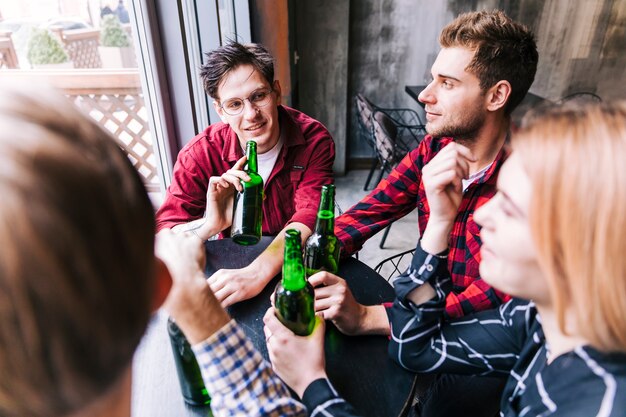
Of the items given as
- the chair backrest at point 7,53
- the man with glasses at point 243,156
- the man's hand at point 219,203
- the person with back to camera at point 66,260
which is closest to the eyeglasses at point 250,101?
the man with glasses at point 243,156

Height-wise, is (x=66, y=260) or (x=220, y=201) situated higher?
(x=66, y=260)

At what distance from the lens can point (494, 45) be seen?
123 cm

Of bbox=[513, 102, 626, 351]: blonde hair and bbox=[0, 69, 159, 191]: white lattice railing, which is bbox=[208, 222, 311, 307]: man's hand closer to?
bbox=[513, 102, 626, 351]: blonde hair

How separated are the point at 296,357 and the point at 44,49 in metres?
1.38

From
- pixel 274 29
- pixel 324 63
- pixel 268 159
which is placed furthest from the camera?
pixel 324 63

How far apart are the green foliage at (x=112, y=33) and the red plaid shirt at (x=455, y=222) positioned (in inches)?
45.9

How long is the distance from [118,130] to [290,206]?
44.6 inches

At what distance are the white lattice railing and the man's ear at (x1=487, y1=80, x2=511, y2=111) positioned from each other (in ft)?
4.07

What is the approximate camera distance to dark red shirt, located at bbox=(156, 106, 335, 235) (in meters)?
1.32

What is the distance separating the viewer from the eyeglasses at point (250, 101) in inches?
52.1

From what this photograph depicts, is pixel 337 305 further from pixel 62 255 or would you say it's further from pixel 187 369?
pixel 62 255

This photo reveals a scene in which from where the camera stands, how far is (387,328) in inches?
33.0

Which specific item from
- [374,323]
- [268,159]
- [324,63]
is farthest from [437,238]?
[324,63]

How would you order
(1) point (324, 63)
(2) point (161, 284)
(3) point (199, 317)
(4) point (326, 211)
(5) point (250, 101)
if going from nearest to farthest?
(2) point (161, 284) → (3) point (199, 317) → (4) point (326, 211) → (5) point (250, 101) → (1) point (324, 63)
